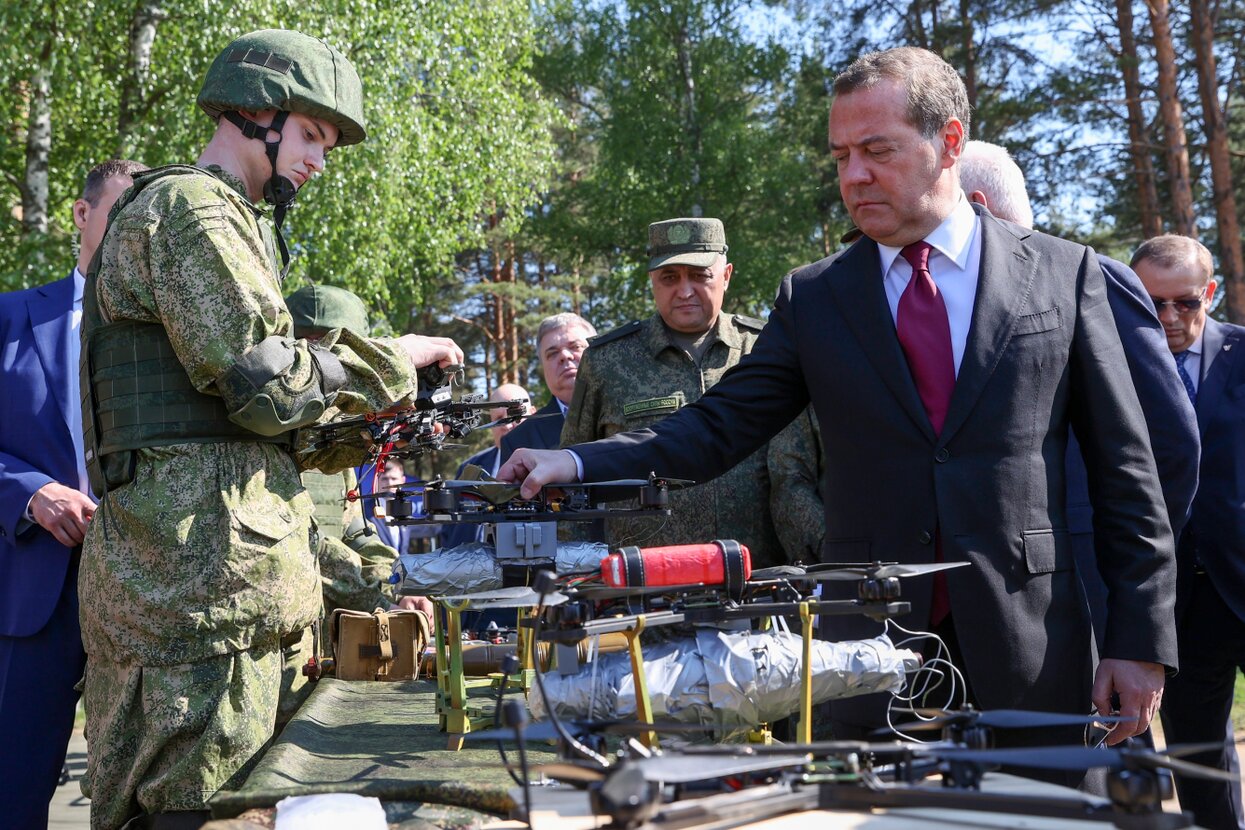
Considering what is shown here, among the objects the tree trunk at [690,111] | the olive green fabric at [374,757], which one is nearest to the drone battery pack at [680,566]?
the olive green fabric at [374,757]

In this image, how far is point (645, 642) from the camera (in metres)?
2.34

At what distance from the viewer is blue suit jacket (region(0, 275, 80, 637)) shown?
165 inches

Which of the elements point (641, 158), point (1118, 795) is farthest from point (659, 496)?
point (641, 158)

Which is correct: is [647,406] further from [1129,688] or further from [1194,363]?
[1129,688]

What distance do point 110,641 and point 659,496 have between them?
1.43 m

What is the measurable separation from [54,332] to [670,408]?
2338mm

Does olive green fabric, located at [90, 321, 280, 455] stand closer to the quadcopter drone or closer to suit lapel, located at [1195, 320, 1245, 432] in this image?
the quadcopter drone

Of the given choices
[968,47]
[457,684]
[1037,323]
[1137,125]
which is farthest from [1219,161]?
[457,684]

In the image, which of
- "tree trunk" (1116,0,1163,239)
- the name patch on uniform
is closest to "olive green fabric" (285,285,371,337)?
the name patch on uniform

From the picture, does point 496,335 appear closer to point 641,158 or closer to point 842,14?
point 641,158

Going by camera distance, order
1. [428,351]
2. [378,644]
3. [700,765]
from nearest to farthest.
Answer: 1. [700,765]
2. [428,351]
3. [378,644]

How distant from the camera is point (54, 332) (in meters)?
4.61

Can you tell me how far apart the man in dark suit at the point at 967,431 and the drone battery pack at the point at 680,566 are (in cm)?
66

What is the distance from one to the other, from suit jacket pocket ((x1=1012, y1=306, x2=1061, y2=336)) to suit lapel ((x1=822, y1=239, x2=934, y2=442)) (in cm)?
26
